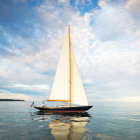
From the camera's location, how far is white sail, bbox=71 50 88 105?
33.4 m

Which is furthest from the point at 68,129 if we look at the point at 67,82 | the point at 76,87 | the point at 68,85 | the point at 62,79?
the point at 62,79

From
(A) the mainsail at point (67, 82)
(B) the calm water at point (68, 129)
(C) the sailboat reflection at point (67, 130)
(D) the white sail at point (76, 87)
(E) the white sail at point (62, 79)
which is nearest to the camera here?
(C) the sailboat reflection at point (67, 130)

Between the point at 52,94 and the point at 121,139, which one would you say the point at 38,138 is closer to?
the point at 121,139

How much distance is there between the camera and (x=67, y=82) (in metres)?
36.2

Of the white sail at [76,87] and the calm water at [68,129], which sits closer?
the calm water at [68,129]

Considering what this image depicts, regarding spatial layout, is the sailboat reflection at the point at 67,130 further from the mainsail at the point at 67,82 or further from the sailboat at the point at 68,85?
the mainsail at the point at 67,82

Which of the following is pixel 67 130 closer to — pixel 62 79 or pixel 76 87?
pixel 76 87

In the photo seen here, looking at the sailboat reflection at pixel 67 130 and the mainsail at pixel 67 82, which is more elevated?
the mainsail at pixel 67 82

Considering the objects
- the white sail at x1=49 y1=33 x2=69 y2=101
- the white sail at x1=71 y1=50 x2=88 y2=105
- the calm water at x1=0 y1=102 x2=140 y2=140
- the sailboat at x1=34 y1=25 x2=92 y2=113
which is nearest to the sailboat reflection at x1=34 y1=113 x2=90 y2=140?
the calm water at x1=0 y1=102 x2=140 y2=140

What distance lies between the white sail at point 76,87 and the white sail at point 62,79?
A: 6.22ft

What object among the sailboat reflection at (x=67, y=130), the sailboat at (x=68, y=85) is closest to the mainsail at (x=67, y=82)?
the sailboat at (x=68, y=85)

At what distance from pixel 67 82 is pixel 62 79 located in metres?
1.95

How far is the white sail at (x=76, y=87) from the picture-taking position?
110 feet

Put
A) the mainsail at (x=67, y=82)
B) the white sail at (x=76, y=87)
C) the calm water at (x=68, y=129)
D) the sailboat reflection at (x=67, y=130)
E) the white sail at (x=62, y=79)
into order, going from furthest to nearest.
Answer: the white sail at (x=62, y=79)
the mainsail at (x=67, y=82)
the white sail at (x=76, y=87)
the calm water at (x=68, y=129)
the sailboat reflection at (x=67, y=130)
